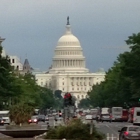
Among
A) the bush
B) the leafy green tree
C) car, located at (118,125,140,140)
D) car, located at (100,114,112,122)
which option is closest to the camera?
the bush

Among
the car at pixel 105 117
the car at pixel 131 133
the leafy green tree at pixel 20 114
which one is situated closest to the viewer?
the car at pixel 131 133

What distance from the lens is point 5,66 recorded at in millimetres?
139625

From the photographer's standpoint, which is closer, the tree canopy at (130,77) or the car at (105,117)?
the tree canopy at (130,77)

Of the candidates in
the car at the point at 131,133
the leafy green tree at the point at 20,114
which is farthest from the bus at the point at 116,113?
the car at the point at 131,133

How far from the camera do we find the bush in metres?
49.9

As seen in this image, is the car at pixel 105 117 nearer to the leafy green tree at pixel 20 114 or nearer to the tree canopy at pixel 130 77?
the tree canopy at pixel 130 77

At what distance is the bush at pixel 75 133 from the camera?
49.9 meters

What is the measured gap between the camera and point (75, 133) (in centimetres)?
5031

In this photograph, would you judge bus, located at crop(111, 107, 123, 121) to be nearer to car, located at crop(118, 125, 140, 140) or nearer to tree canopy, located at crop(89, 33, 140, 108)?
tree canopy, located at crop(89, 33, 140, 108)

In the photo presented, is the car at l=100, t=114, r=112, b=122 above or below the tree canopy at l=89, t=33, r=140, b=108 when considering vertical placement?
below

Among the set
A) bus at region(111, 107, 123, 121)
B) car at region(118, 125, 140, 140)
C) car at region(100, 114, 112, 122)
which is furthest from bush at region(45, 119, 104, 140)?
car at region(100, 114, 112, 122)

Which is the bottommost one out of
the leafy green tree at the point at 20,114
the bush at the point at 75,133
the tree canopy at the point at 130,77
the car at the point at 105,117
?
the bush at the point at 75,133

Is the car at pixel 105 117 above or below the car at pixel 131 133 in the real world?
above

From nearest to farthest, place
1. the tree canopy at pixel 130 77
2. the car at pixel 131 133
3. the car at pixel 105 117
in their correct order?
the car at pixel 131 133, the tree canopy at pixel 130 77, the car at pixel 105 117
